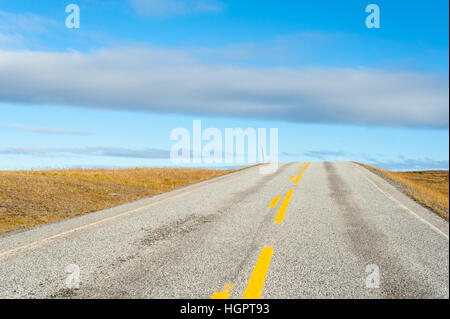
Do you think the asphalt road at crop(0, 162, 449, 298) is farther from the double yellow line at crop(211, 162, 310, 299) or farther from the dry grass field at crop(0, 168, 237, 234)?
the dry grass field at crop(0, 168, 237, 234)

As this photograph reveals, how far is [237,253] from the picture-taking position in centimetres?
638

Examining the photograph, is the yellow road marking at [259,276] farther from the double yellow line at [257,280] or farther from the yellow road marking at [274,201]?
the yellow road marking at [274,201]

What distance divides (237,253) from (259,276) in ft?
3.87

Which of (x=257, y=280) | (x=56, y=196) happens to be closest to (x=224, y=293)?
(x=257, y=280)

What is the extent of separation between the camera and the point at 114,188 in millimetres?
17625

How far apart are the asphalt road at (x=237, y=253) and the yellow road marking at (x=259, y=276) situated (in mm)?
17

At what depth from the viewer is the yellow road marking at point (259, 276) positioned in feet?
15.2

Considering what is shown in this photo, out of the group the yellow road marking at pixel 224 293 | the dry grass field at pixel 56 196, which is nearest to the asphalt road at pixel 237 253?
the yellow road marking at pixel 224 293

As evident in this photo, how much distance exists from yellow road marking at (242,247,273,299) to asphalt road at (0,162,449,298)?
0.05 feet

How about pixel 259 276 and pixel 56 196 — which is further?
pixel 56 196

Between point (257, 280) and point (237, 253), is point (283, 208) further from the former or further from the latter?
point (257, 280)

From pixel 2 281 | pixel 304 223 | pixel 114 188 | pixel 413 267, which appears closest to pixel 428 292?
pixel 413 267

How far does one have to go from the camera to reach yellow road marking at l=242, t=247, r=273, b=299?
4.63 m
